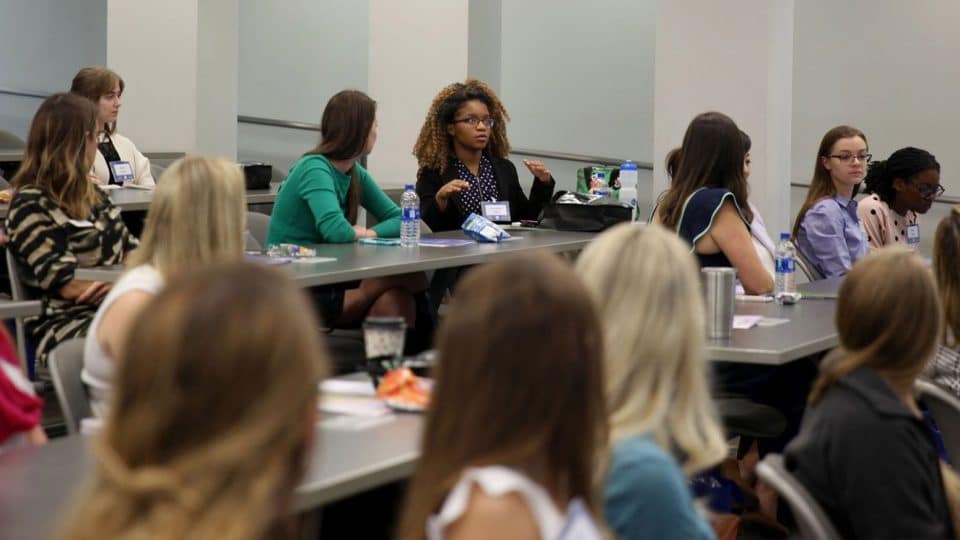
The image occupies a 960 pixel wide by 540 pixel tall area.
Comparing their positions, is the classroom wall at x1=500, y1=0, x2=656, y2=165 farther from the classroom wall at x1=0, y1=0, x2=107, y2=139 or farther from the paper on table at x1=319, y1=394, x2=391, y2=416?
the paper on table at x1=319, y1=394, x2=391, y2=416

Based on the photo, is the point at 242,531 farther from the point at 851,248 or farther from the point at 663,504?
the point at 851,248

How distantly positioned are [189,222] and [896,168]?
423 cm

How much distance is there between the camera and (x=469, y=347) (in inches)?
60.1

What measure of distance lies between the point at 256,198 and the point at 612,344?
5.52 meters

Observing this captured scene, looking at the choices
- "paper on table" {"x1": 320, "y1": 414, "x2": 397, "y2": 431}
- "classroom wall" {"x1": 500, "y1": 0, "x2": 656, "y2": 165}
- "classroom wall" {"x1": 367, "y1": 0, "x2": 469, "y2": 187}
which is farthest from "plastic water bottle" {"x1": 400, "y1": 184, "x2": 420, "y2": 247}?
"classroom wall" {"x1": 500, "y1": 0, "x2": 656, "y2": 165}

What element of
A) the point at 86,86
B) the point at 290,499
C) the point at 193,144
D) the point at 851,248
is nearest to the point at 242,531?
the point at 290,499

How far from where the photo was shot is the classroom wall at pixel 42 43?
12297 millimetres

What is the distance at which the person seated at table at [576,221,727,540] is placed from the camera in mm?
1981

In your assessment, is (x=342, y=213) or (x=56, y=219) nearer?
(x=56, y=219)

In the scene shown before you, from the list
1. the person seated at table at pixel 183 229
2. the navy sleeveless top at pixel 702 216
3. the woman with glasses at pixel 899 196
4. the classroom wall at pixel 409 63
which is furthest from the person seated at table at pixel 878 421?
the classroom wall at pixel 409 63

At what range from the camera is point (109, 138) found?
736 centimetres

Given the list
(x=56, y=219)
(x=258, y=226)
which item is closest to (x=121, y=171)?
(x=258, y=226)

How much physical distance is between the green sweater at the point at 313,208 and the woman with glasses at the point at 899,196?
89.8 inches

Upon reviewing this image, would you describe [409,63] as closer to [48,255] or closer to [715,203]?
[715,203]
